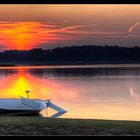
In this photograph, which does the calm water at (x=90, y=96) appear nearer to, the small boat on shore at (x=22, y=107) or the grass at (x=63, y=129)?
the small boat on shore at (x=22, y=107)

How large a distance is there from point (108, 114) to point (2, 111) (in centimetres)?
737

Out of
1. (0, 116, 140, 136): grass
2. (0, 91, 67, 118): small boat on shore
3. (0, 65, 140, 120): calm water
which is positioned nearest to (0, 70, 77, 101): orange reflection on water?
(0, 65, 140, 120): calm water

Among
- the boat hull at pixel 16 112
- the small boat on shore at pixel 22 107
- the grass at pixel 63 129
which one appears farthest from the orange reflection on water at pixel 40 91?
the grass at pixel 63 129

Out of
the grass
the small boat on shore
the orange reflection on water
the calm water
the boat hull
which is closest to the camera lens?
the grass

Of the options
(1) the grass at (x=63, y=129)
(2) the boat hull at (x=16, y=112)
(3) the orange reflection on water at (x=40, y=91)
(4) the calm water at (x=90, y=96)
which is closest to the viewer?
(1) the grass at (x=63, y=129)

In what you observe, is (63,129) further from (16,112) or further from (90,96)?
(90,96)

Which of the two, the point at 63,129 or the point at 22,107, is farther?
the point at 22,107

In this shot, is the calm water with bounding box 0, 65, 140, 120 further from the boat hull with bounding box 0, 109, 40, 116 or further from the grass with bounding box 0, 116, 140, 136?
the grass with bounding box 0, 116, 140, 136

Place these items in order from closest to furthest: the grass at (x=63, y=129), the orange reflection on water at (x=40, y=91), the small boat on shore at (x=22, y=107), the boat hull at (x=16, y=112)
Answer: the grass at (x=63, y=129) < the boat hull at (x=16, y=112) < the small boat on shore at (x=22, y=107) < the orange reflection on water at (x=40, y=91)

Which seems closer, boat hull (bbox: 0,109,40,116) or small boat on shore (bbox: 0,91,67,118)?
boat hull (bbox: 0,109,40,116)

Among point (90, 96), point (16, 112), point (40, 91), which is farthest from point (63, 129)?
point (40, 91)
